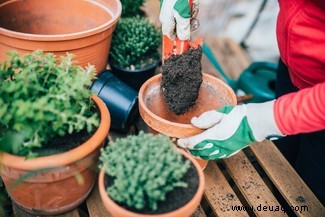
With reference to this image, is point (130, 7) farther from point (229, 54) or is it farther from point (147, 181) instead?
point (147, 181)

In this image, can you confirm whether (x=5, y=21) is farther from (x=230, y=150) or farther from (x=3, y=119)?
(x=230, y=150)

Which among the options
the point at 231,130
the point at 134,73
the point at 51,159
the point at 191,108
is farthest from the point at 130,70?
the point at 51,159

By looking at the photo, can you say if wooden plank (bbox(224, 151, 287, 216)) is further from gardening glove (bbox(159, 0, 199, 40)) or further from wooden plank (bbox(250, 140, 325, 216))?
gardening glove (bbox(159, 0, 199, 40))

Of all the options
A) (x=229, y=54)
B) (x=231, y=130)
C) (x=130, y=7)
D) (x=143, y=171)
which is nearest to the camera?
(x=143, y=171)

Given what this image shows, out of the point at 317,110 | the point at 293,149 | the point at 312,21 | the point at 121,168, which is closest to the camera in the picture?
the point at 121,168

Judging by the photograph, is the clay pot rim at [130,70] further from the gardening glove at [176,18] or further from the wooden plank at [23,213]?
the wooden plank at [23,213]

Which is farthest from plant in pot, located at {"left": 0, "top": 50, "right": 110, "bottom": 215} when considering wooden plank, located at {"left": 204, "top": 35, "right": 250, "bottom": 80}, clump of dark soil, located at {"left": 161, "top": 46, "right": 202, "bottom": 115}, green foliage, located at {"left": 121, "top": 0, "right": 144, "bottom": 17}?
wooden plank, located at {"left": 204, "top": 35, "right": 250, "bottom": 80}

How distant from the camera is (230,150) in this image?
4.43 ft

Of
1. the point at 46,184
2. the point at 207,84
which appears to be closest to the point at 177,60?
the point at 207,84

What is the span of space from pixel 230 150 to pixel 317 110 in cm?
32

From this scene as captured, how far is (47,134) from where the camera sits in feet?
3.85

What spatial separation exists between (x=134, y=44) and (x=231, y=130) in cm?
77

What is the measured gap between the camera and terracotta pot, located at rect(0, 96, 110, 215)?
1.12 m

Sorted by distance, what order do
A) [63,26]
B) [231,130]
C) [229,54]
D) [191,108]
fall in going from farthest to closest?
[229,54] < [63,26] < [191,108] < [231,130]
